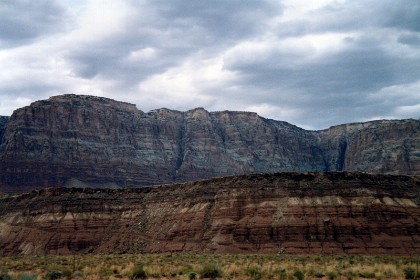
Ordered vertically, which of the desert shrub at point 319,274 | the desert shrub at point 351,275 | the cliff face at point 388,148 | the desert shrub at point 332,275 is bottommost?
the desert shrub at point 351,275

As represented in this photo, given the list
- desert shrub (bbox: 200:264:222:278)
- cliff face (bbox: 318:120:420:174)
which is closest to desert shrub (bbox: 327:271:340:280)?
desert shrub (bbox: 200:264:222:278)

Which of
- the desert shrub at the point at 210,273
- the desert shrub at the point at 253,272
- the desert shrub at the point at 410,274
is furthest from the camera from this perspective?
the desert shrub at the point at 253,272

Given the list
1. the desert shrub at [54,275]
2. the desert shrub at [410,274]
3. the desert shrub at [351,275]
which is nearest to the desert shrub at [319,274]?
the desert shrub at [351,275]

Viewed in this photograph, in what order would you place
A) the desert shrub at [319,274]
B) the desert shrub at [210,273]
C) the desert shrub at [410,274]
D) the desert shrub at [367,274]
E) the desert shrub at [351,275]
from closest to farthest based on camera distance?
the desert shrub at [410,274] → the desert shrub at [210,273] → the desert shrub at [351,275] → the desert shrub at [319,274] → the desert shrub at [367,274]

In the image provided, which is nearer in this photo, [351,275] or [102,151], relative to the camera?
[351,275]

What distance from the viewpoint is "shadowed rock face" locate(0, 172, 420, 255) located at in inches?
2761

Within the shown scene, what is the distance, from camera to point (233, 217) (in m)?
77.5

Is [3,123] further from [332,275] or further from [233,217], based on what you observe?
[332,275]

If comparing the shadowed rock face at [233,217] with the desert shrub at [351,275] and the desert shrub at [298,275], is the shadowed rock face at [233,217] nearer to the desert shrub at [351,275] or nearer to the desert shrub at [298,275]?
the desert shrub at [351,275]

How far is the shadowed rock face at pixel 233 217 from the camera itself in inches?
2761

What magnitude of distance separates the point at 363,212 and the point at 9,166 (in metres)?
112

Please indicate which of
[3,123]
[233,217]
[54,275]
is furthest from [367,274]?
[3,123]

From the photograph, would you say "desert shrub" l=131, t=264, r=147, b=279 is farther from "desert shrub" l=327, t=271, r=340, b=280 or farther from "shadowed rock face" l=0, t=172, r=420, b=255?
"shadowed rock face" l=0, t=172, r=420, b=255

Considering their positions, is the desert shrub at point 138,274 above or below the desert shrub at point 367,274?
above
